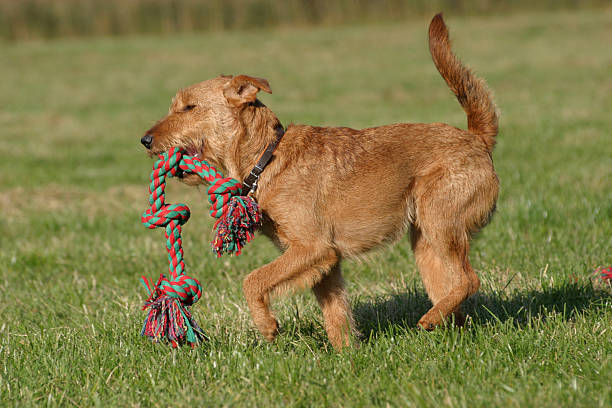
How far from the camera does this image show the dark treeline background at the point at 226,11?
1391 inches

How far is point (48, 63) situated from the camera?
26047 mm

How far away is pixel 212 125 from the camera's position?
4.05 meters

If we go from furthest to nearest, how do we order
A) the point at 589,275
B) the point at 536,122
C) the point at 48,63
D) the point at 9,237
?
the point at 48,63 → the point at 536,122 → the point at 9,237 → the point at 589,275

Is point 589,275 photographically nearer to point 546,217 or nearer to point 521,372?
point 546,217

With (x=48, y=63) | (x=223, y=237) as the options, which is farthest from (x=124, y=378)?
(x=48, y=63)

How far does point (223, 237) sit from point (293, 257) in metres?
0.40

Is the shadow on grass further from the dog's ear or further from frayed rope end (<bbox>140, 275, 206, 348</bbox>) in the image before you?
the dog's ear

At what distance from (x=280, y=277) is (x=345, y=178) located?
2.46ft

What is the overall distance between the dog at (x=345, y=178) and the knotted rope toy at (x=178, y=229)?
0.14 meters

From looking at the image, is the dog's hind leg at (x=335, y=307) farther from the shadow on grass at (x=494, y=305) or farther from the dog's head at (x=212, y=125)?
the dog's head at (x=212, y=125)

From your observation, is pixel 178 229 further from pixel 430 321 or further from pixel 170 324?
pixel 430 321

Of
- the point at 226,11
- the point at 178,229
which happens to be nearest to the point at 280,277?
the point at 178,229

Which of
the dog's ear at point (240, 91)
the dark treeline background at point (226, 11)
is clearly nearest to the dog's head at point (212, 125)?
the dog's ear at point (240, 91)

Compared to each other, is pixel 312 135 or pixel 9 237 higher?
pixel 312 135
